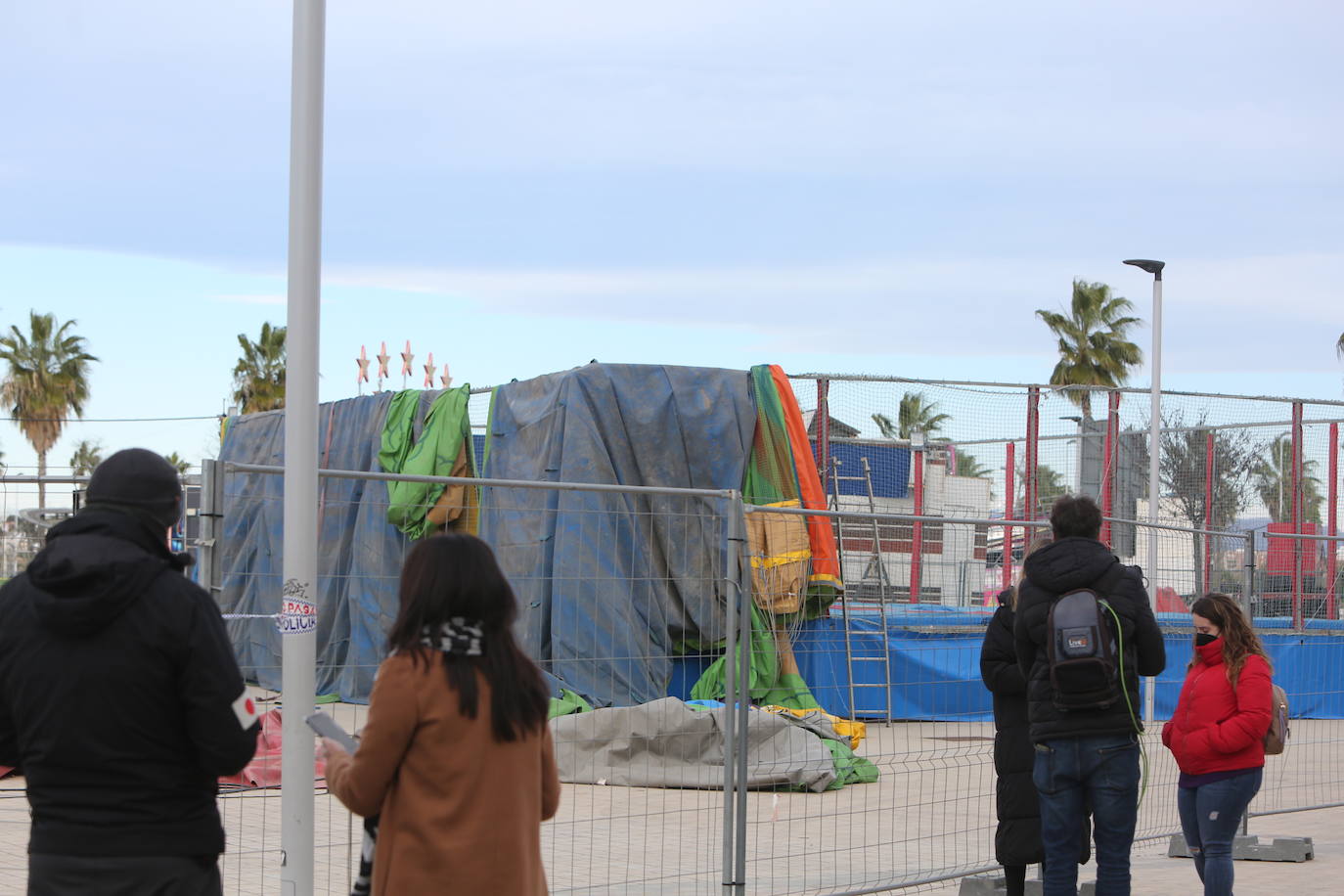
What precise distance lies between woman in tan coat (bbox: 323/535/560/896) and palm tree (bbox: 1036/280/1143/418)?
3671 cm

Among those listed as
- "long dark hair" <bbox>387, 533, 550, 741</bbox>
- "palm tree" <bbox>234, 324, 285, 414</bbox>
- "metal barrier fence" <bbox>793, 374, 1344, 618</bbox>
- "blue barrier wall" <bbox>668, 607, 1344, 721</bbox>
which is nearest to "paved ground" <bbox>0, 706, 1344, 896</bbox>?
"blue barrier wall" <bbox>668, 607, 1344, 721</bbox>

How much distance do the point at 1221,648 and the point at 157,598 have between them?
16.2ft

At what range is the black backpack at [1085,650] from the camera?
224 inches

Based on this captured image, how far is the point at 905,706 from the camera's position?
337 inches

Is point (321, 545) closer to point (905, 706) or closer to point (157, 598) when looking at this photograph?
point (905, 706)

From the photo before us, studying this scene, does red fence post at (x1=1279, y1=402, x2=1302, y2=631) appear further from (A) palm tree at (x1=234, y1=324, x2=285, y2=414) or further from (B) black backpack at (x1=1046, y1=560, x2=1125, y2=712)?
(A) palm tree at (x1=234, y1=324, x2=285, y2=414)

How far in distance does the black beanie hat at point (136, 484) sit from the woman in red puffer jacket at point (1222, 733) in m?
4.80

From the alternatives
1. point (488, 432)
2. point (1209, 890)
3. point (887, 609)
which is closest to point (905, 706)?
point (1209, 890)

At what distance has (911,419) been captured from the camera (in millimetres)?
16859

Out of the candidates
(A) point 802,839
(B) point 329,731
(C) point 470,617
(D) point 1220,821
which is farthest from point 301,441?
(A) point 802,839

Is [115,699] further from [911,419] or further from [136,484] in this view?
[911,419]

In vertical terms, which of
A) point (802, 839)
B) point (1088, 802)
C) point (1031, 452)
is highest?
point (1031, 452)

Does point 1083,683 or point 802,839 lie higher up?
point 1083,683

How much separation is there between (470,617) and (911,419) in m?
13.9
